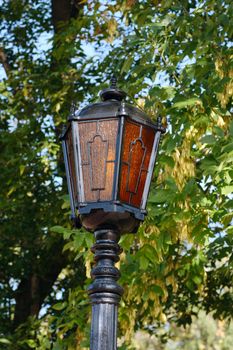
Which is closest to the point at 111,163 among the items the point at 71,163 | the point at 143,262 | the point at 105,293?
the point at 71,163

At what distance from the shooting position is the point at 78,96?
10734 millimetres

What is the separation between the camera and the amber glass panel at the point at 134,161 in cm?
368

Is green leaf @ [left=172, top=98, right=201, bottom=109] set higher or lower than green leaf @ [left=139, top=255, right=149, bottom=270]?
higher

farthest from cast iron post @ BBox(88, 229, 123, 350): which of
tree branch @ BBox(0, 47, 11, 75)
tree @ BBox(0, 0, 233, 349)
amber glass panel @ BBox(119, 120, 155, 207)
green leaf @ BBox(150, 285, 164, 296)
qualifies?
tree branch @ BBox(0, 47, 11, 75)

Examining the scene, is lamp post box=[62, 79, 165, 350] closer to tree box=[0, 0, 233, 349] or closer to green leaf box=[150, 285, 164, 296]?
tree box=[0, 0, 233, 349]

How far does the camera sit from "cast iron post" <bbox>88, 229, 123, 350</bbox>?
3527 mm

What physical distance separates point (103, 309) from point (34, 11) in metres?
9.56

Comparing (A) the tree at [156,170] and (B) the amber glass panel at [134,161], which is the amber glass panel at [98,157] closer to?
(B) the amber glass panel at [134,161]

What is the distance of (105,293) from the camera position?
3.64 meters

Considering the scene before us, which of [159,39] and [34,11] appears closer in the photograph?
[159,39]

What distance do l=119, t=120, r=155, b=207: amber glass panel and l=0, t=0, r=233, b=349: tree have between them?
81.9 inches

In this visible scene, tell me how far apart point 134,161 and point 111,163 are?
5.4 inches

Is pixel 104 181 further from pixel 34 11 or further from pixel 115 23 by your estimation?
pixel 34 11

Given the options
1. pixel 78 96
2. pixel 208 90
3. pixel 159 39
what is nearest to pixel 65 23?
pixel 78 96
